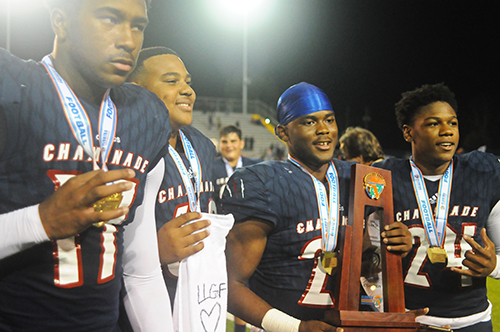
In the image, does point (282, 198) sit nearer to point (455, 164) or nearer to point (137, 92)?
point (137, 92)

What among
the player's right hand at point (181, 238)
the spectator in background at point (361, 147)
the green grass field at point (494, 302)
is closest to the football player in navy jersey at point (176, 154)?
the player's right hand at point (181, 238)

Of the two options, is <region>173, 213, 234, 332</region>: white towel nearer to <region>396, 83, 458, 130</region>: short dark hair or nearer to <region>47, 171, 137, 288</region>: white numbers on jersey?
<region>47, 171, 137, 288</region>: white numbers on jersey

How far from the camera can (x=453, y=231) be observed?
2340 millimetres

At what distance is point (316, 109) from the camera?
216cm

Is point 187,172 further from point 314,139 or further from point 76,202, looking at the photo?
point 76,202

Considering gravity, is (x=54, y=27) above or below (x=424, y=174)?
above

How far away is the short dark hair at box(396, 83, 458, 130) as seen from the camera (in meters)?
2.53

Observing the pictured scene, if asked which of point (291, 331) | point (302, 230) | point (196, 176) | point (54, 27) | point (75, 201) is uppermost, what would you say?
point (54, 27)

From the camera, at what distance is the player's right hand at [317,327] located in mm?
1641

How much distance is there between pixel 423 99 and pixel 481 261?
1.02 m

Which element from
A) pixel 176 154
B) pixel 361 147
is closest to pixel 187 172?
pixel 176 154

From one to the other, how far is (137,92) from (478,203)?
2.00 metres

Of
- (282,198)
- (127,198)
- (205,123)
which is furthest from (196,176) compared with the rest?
(205,123)

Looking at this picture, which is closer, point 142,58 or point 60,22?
point 60,22
